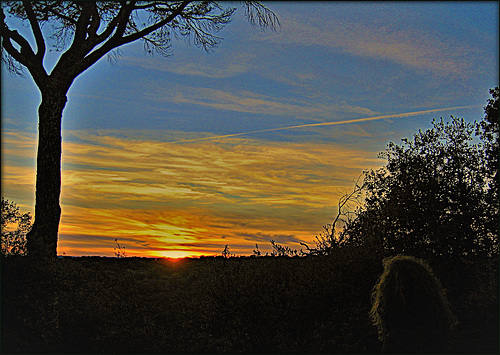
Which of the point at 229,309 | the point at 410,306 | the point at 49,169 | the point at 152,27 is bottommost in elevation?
the point at 229,309

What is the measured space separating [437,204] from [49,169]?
35.7ft

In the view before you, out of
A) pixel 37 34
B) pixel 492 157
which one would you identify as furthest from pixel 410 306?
pixel 37 34

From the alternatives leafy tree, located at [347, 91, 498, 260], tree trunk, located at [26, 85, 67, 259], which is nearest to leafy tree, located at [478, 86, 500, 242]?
leafy tree, located at [347, 91, 498, 260]

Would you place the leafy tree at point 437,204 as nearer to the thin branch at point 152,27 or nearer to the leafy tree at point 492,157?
the leafy tree at point 492,157

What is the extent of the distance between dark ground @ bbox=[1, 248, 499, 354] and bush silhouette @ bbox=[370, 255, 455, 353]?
7.32ft

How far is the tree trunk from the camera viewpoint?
12.3m

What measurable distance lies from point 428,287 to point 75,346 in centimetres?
761

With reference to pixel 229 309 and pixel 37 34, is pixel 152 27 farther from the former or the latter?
pixel 229 309

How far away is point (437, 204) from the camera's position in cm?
1280

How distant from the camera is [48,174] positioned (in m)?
12.6

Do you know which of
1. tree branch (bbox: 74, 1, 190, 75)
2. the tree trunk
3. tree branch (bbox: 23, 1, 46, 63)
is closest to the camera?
the tree trunk

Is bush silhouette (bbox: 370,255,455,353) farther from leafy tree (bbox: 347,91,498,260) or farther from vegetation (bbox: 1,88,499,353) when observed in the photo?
leafy tree (bbox: 347,91,498,260)

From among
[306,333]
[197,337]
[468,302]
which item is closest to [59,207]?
[197,337]

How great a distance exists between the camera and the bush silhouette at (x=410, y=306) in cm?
761
